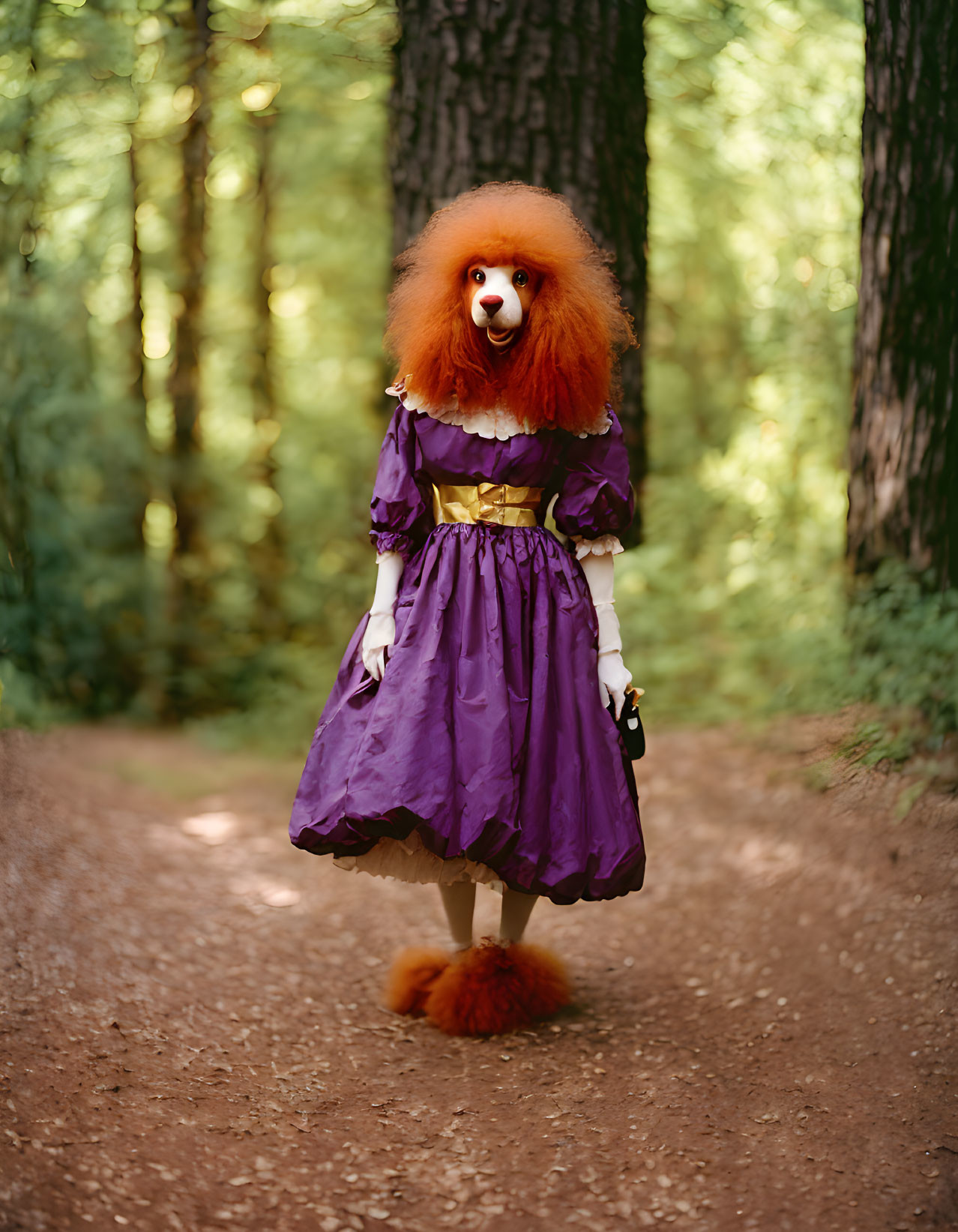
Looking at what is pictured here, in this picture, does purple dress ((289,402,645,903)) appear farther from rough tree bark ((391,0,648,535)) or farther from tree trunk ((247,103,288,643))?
tree trunk ((247,103,288,643))

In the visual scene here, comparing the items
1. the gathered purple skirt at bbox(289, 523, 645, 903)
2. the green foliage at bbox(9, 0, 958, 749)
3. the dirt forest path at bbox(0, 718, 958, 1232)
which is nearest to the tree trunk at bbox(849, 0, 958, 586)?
the green foliage at bbox(9, 0, 958, 749)

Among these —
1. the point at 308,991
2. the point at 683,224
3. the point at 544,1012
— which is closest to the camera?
the point at 544,1012

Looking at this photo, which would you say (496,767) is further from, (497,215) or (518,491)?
(497,215)

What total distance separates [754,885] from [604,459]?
1821 mm

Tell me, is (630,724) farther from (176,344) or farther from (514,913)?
(176,344)

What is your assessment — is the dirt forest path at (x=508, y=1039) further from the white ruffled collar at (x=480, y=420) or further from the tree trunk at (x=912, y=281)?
the white ruffled collar at (x=480, y=420)

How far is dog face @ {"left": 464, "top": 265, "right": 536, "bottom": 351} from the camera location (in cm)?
231

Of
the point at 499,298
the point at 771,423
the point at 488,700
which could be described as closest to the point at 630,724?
the point at 488,700

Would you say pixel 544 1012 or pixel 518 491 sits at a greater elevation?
pixel 518 491

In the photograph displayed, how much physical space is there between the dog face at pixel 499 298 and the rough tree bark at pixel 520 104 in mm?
1189

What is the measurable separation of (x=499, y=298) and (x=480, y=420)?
28 cm

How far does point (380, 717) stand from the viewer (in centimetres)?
231

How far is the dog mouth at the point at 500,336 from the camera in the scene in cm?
237

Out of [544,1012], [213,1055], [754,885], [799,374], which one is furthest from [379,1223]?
[799,374]
